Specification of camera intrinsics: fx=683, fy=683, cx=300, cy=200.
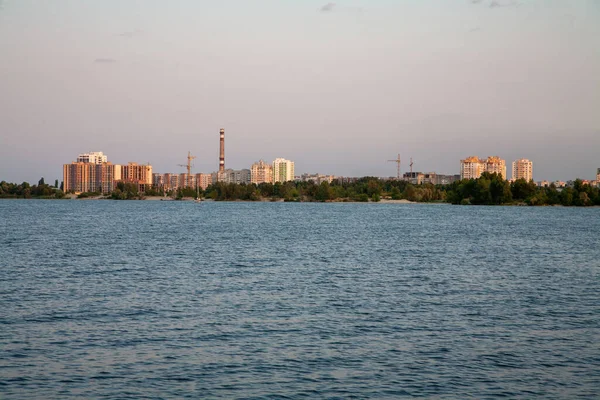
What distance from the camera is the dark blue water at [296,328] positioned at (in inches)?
640

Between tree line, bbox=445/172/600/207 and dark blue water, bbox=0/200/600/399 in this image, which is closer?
dark blue water, bbox=0/200/600/399

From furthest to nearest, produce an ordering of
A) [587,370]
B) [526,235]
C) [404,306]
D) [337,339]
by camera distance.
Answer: [526,235], [404,306], [337,339], [587,370]

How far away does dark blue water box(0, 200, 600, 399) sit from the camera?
1627cm

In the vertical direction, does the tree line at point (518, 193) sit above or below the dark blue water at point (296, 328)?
above

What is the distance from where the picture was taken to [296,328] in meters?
22.0

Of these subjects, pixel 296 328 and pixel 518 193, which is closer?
pixel 296 328

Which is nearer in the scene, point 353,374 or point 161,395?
point 161,395

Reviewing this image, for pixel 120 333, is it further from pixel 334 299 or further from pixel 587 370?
pixel 587 370

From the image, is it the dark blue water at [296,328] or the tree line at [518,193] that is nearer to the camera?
the dark blue water at [296,328]

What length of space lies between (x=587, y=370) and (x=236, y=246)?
3985 cm

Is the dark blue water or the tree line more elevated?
the tree line

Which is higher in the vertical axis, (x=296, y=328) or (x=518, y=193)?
(x=518, y=193)

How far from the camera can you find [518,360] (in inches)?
730

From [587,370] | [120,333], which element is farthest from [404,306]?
[120,333]
